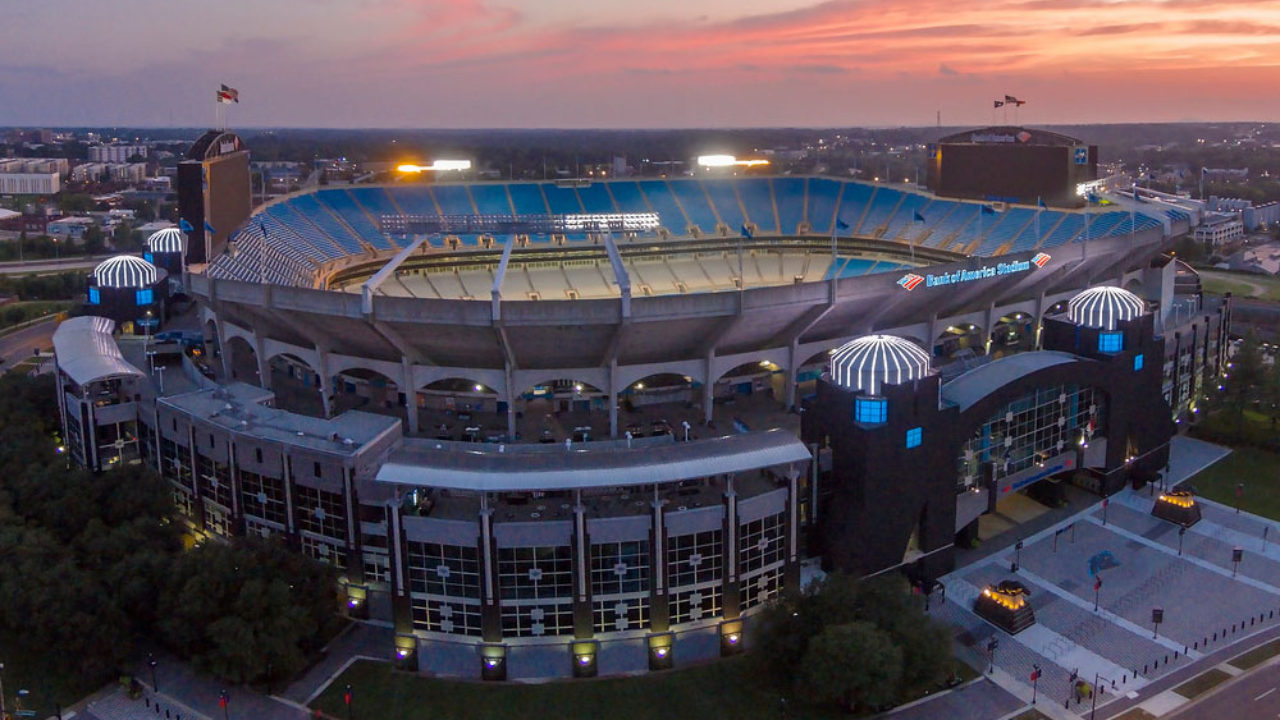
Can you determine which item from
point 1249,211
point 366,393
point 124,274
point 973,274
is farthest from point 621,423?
point 1249,211

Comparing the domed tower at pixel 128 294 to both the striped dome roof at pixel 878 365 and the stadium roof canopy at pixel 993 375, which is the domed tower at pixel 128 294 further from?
the stadium roof canopy at pixel 993 375

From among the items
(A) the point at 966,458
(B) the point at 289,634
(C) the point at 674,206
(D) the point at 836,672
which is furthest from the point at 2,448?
(C) the point at 674,206

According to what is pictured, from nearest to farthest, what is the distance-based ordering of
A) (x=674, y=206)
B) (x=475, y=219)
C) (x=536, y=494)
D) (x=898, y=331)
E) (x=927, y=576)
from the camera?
(x=536, y=494) → (x=927, y=576) → (x=898, y=331) → (x=475, y=219) → (x=674, y=206)

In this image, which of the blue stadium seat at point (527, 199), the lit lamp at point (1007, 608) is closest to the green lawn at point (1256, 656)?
the lit lamp at point (1007, 608)

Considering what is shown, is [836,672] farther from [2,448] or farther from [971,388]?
[2,448]

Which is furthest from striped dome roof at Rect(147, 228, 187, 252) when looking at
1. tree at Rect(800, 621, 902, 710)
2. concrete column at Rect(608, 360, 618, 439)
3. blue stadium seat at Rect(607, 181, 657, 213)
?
tree at Rect(800, 621, 902, 710)

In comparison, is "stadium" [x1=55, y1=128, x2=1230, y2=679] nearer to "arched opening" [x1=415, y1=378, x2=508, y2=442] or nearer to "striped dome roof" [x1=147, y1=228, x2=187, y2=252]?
"arched opening" [x1=415, y1=378, x2=508, y2=442]

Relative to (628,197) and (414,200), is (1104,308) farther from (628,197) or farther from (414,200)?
(414,200)
